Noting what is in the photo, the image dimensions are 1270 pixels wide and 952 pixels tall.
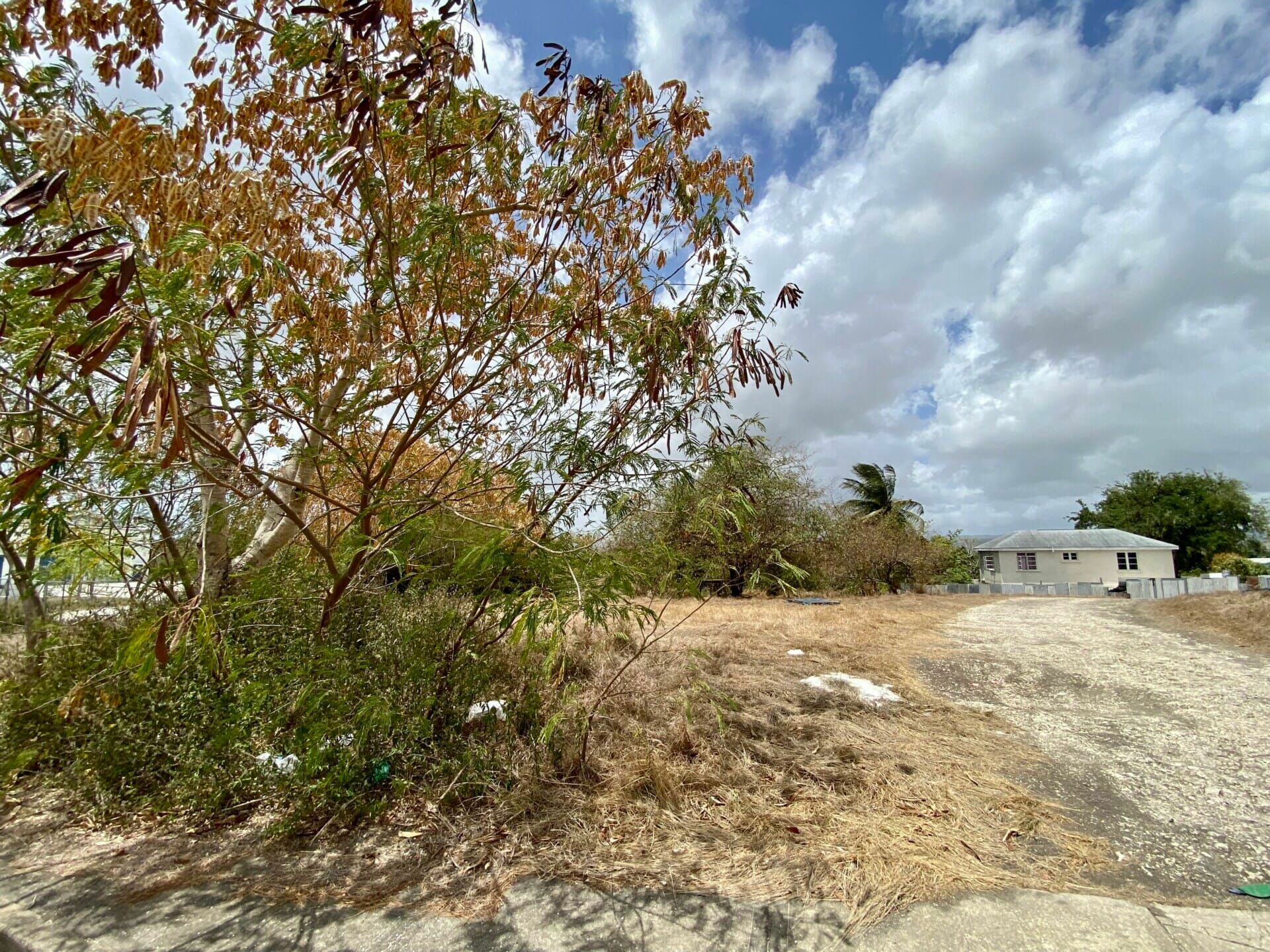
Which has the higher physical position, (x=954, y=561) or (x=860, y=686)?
(x=954, y=561)

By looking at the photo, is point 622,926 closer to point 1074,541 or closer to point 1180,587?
point 1180,587

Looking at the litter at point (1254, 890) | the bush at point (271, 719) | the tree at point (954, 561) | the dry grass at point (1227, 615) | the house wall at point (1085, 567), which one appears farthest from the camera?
the house wall at point (1085, 567)

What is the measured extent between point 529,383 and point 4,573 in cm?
401

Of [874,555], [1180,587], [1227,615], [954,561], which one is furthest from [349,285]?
[954,561]

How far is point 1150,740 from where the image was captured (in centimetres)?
399

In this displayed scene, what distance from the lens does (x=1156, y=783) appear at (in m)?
3.25

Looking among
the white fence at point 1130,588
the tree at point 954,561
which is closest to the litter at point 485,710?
the white fence at point 1130,588

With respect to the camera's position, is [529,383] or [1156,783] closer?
[1156,783]

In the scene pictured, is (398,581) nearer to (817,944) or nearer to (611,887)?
(611,887)

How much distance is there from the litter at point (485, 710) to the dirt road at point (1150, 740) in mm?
2765

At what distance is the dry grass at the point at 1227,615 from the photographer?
901cm

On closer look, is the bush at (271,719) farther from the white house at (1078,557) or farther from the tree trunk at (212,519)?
the white house at (1078,557)

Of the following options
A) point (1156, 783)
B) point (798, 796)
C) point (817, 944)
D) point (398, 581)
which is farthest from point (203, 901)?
point (1156, 783)

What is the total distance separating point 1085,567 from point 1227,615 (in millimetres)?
23742
